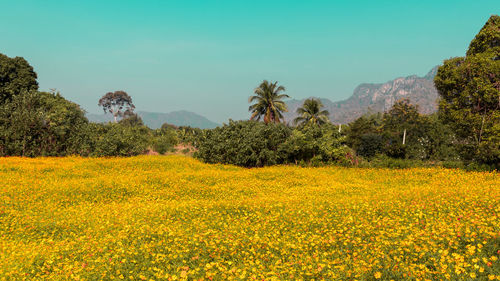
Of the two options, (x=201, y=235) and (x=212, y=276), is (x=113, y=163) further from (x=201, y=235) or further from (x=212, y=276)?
(x=212, y=276)

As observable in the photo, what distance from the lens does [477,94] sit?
872 inches

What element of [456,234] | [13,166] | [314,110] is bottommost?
[13,166]

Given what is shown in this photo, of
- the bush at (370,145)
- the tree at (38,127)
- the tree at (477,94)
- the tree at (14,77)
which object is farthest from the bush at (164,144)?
the tree at (477,94)

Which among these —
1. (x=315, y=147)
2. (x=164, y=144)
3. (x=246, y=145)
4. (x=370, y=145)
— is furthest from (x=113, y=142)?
(x=370, y=145)

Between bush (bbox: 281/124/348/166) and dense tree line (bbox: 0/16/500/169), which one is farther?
bush (bbox: 281/124/348/166)

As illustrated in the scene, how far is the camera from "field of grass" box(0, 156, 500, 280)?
6.44 metres

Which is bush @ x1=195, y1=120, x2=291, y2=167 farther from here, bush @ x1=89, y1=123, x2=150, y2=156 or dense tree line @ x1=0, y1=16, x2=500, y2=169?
bush @ x1=89, y1=123, x2=150, y2=156

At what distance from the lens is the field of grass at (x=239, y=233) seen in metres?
6.44

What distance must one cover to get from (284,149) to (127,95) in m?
91.8

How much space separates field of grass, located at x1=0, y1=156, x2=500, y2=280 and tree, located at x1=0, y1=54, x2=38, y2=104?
20.7 meters

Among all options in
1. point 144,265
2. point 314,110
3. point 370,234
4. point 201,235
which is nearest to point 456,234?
point 370,234

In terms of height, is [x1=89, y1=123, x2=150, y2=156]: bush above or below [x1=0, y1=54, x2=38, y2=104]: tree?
below

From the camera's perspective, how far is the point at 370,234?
28.8ft

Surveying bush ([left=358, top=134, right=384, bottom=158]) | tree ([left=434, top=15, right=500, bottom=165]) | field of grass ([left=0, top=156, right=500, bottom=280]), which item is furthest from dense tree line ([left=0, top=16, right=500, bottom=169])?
field of grass ([left=0, top=156, right=500, bottom=280])
